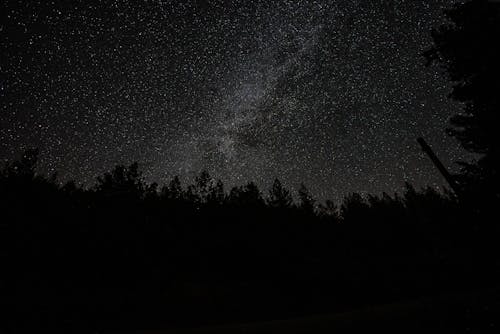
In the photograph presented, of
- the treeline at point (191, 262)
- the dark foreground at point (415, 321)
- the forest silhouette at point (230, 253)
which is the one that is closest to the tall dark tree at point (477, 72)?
the forest silhouette at point (230, 253)

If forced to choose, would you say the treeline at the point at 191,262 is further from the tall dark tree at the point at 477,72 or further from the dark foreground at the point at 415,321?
the dark foreground at the point at 415,321

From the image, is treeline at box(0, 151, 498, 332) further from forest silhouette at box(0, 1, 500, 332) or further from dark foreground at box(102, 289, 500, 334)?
dark foreground at box(102, 289, 500, 334)

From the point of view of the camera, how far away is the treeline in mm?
15281

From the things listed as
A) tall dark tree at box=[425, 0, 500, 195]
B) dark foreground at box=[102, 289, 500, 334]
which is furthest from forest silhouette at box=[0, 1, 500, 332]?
dark foreground at box=[102, 289, 500, 334]

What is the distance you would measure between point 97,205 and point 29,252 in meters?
12.1

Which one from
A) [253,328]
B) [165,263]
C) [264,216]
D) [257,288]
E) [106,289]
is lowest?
[253,328]

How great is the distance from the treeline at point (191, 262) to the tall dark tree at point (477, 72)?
245 centimetres

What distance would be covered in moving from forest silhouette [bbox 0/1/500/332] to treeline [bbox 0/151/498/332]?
0.37ft

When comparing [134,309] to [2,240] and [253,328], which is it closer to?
[253,328]

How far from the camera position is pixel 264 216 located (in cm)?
4700

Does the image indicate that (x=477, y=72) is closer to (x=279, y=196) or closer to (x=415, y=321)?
(x=415, y=321)

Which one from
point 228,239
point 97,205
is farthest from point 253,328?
point 97,205

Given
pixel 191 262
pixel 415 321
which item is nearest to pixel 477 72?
pixel 415 321

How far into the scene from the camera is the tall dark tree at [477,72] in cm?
1175
